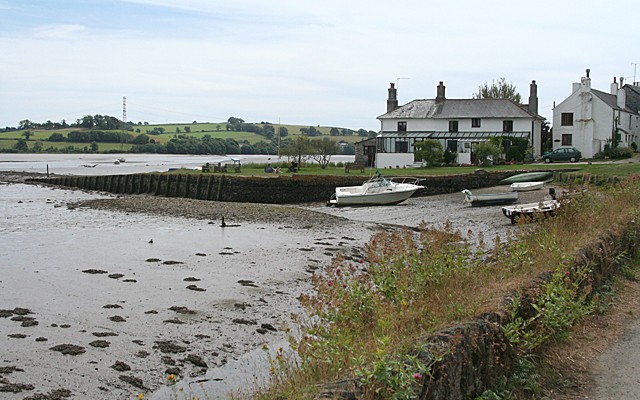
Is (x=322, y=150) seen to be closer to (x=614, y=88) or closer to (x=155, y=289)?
(x=614, y=88)

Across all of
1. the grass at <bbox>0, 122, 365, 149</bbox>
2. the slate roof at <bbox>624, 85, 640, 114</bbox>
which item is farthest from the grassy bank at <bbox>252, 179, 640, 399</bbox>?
the grass at <bbox>0, 122, 365, 149</bbox>

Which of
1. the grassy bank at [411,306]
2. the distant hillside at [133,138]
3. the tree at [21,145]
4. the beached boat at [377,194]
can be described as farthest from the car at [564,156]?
the tree at [21,145]

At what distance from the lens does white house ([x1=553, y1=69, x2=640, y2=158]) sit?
2648 inches

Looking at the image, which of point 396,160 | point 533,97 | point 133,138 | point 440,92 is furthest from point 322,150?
point 133,138

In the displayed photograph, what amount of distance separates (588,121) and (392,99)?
64.4ft

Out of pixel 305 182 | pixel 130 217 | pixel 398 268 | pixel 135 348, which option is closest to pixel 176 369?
pixel 135 348

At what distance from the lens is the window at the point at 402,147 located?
69875 millimetres

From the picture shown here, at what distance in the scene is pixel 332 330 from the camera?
784 cm

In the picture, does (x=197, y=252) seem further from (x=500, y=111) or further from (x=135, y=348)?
(x=500, y=111)

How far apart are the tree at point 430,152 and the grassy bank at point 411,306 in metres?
47.6

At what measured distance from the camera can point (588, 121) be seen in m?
67.2

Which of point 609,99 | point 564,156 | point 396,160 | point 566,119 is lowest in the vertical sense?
point 396,160

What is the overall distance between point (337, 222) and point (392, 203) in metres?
9.99

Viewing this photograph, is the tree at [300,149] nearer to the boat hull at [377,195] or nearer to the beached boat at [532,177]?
the boat hull at [377,195]
